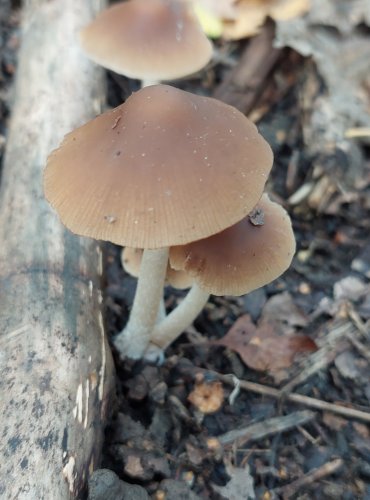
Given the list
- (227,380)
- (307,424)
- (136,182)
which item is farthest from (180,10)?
(307,424)

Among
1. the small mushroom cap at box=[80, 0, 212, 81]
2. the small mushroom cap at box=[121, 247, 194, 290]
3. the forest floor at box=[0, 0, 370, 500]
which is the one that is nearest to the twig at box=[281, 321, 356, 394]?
the forest floor at box=[0, 0, 370, 500]

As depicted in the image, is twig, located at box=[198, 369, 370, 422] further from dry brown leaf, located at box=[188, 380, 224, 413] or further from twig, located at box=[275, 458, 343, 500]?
twig, located at box=[275, 458, 343, 500]

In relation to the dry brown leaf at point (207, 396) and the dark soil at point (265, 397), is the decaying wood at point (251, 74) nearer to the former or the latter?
the dark soil at point (265, 397)

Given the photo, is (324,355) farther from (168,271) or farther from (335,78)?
(335,78)

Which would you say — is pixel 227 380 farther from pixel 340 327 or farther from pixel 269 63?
pixel 269 63

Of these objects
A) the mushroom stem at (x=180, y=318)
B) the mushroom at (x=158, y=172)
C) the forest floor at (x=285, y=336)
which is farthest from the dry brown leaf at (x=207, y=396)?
the mushroom at (x=158, y=172)
